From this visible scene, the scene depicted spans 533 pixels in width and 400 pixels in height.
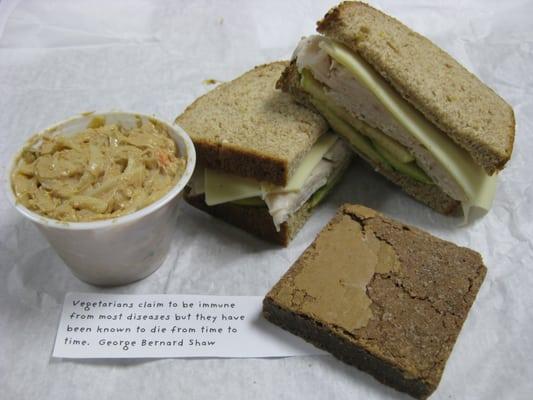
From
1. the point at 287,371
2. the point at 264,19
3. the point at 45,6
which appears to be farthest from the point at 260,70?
the point at 45,6

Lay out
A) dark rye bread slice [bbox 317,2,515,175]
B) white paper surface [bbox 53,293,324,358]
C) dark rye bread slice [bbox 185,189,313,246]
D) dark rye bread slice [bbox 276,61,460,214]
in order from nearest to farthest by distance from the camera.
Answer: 1. white paper surface [bbox 53,293,324,358]
2. dark rye bread slice [bbox 317,2,515,175]
3. dark rye bread slice [bbox 185,189,313,246]
4. dark rye bread slice [bbox 276,61,460,214]

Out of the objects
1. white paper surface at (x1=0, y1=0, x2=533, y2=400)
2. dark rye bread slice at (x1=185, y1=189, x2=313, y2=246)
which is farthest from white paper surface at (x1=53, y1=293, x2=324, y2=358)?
dark rye bread slice at (x1=185, y1=189, x2=313, y2=246)

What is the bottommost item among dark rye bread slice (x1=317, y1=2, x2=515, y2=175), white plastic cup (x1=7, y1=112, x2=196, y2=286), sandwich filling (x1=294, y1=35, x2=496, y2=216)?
white plastic cup (x1=7, y1=112, x2=196, y2=286)

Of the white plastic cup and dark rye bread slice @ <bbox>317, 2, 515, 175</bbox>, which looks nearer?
the white plastic cup

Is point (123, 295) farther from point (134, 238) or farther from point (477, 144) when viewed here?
point (477, 144)

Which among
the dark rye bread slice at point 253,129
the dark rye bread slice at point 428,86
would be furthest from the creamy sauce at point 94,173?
the dark rye bread slice at point 428,86

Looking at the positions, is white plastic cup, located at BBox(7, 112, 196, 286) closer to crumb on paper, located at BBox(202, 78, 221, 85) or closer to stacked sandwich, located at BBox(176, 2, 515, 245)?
stacked sandwich, located at BBox(176, 2, 515, 245)
